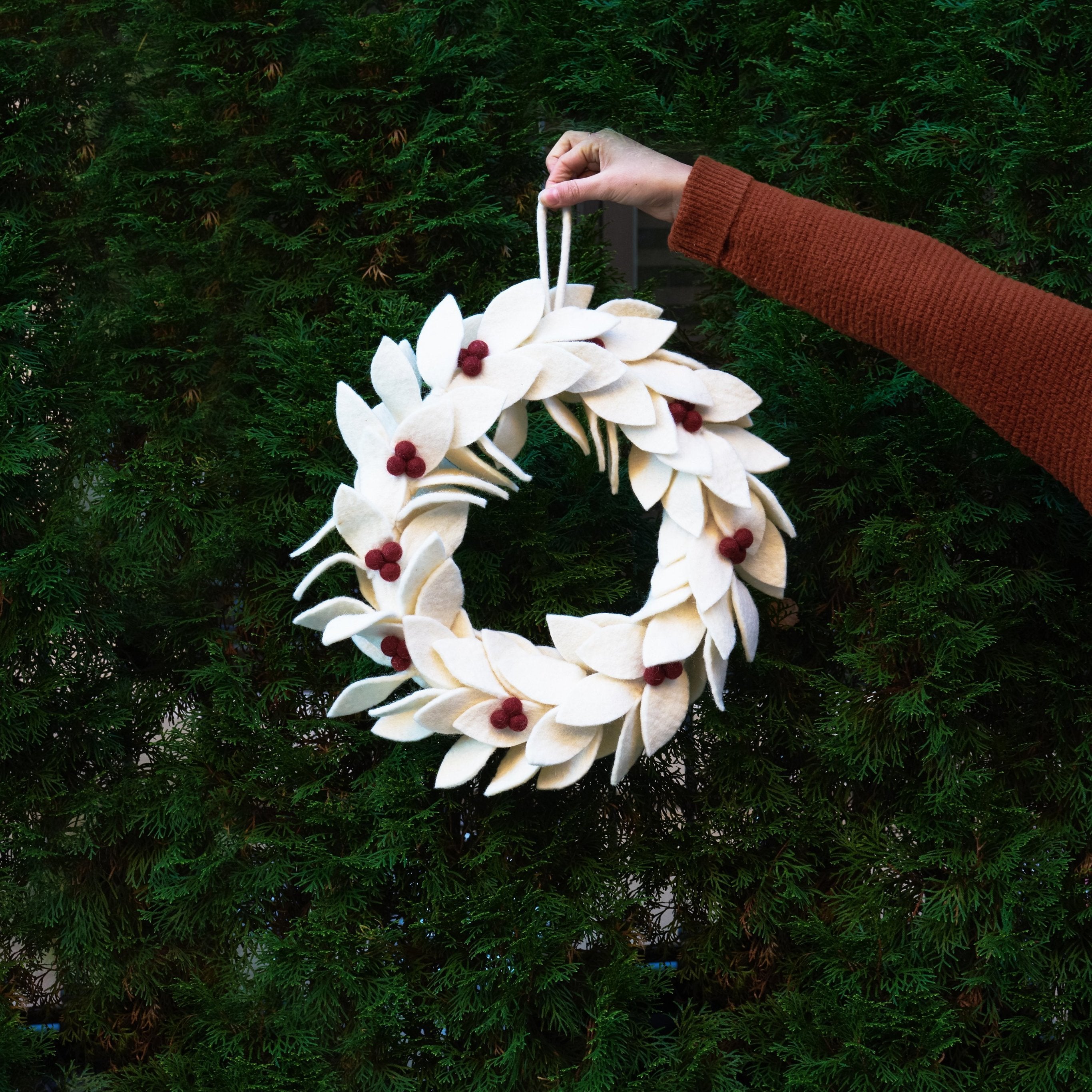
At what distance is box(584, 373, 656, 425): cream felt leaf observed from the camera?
→ 1.10 m

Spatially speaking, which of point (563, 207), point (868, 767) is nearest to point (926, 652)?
point (868, 767)

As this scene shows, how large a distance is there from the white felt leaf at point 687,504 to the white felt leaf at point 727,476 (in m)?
0.01

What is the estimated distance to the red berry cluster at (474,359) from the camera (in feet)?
3.65

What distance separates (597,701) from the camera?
1.10 metres

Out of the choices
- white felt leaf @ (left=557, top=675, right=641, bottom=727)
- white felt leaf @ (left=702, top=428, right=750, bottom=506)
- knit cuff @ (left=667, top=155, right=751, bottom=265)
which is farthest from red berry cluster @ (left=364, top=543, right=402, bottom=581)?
knit cuff @ (left=667, top=155, right=751, bottom=265)

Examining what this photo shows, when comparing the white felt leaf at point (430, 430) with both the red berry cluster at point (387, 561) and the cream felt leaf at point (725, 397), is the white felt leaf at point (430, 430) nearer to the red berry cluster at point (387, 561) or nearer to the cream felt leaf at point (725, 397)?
the red berry cluster at point (387, 561)

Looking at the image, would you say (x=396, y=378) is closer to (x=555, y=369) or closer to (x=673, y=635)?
(x=555, y=369)

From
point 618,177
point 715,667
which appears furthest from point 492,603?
point 618,177

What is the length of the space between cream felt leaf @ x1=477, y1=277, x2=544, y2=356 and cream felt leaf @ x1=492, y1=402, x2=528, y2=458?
0.20 ft

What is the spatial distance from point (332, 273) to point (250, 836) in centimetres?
66

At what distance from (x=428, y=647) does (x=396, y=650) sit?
0.04m

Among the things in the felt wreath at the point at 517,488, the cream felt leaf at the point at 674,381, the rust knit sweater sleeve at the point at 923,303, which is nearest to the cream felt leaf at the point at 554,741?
the felt wreath at the point at 517,488

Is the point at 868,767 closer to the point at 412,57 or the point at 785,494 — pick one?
the point at 785,494

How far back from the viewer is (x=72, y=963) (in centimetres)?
133
